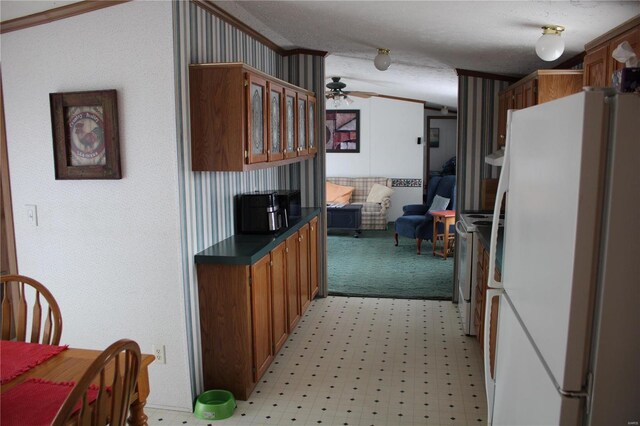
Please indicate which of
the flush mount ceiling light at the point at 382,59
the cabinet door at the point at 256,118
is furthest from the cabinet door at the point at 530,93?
the cabinet door at the point at 256,118

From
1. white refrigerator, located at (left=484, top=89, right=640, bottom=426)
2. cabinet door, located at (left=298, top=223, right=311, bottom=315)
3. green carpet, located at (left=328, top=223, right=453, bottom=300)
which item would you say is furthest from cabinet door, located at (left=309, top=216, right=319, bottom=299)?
white refrigerator, located at (left=484, top=89, right=640, bottom=426)

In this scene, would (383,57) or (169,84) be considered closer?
(169,84)

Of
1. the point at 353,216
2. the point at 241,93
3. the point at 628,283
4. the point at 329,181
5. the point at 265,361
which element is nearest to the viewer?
the point at 628,283

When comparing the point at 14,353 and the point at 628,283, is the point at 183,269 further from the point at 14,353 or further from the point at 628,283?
the point at 628,283

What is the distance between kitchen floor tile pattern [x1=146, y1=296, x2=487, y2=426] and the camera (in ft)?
9.97

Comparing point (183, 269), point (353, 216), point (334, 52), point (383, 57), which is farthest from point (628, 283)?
point (353, 216)

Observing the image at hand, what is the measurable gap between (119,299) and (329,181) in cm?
689

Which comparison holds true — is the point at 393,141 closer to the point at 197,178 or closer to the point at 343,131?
the point at 343,131

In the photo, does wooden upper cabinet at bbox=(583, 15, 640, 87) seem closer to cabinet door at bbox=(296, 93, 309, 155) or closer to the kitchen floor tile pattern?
the kitchen floor tile pattern

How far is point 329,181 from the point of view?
32.1ft

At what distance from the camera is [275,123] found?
148 inches

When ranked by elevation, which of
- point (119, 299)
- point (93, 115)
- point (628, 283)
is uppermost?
point (93, 115)

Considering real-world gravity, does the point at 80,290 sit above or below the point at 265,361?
above

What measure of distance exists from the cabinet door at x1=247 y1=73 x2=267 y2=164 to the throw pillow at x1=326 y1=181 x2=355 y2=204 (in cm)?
575
